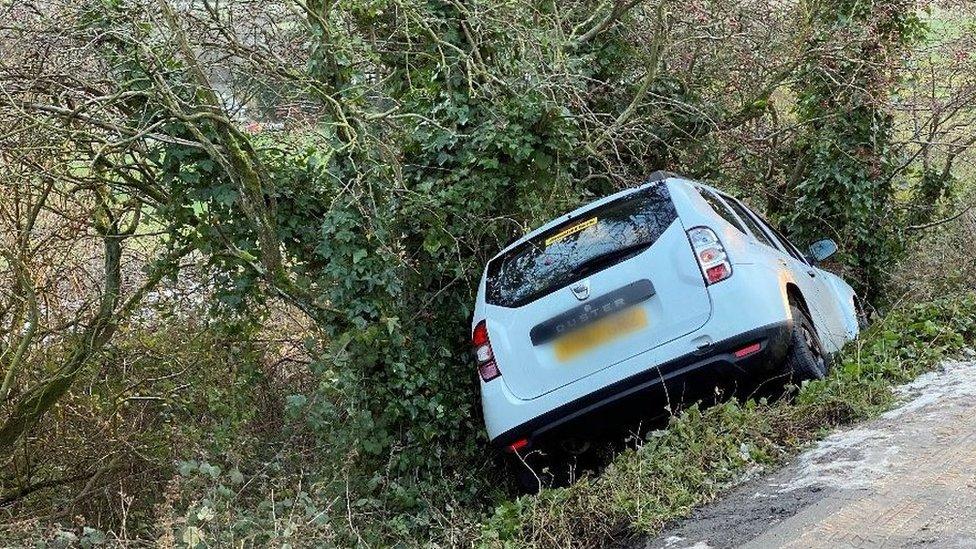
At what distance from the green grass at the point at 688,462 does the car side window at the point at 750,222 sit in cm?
113

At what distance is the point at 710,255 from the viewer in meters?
5.80

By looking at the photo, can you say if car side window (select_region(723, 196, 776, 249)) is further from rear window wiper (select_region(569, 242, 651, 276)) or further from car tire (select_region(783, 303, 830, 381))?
rear window wiper (select_region(569, 242, 651, 276))

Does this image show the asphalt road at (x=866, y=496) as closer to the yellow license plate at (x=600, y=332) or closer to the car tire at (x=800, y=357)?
the car tire at (x=800, y=357)

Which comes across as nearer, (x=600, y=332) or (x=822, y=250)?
(x=600, y=332)

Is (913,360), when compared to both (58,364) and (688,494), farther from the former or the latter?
(58,364)

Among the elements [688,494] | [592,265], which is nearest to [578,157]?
[592,265]

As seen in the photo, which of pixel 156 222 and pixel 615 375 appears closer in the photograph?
pixel 615 375

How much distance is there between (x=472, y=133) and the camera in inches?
310

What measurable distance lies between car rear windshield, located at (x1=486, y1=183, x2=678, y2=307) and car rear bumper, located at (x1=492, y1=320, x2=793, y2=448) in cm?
72

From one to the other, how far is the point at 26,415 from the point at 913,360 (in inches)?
283

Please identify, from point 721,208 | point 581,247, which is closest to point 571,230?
point 581,247

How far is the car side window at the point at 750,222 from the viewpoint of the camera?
7031 mm

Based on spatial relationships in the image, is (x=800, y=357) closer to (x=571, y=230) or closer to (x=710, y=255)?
(x=710, y=255)

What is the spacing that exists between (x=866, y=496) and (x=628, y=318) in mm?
1794
